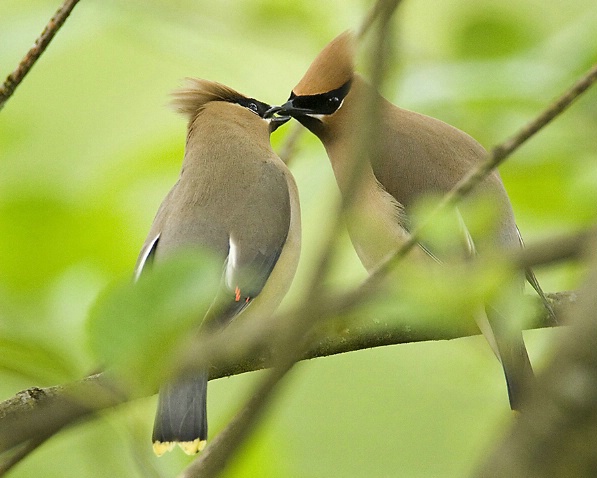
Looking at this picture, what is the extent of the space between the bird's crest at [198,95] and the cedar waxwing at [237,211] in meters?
0.02

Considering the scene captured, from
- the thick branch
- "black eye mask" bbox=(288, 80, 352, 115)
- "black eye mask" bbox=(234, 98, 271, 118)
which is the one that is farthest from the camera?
"black eye mask" bbox=(234, 98, 271, 118)

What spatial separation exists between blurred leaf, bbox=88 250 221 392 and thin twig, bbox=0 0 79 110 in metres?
0.96

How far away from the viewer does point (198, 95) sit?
3756 mm

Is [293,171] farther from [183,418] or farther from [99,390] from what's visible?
[99,390]

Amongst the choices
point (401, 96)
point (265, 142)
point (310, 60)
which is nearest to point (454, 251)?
point (401, 96)

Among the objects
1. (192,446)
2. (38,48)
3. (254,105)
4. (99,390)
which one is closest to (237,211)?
(254,105)

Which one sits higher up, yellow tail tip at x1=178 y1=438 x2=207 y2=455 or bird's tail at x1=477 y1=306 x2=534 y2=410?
yellow tail tip at x1=178 y1=438 x2=207 y2=455

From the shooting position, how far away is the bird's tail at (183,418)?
2262 mm

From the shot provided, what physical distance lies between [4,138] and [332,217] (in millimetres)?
1625

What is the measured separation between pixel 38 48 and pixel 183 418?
35.2 inches

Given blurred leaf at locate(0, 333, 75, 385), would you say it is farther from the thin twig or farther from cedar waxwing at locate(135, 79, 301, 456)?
cedar waxwing at locate(135, 79, 301, 456)

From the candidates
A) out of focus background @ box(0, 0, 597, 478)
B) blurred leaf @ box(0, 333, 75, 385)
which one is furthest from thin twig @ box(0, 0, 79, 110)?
blurred leaf @ box(0, 333, 75, 385)

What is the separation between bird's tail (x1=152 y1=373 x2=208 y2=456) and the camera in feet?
7.42

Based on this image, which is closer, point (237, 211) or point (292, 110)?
point (237, 211)
